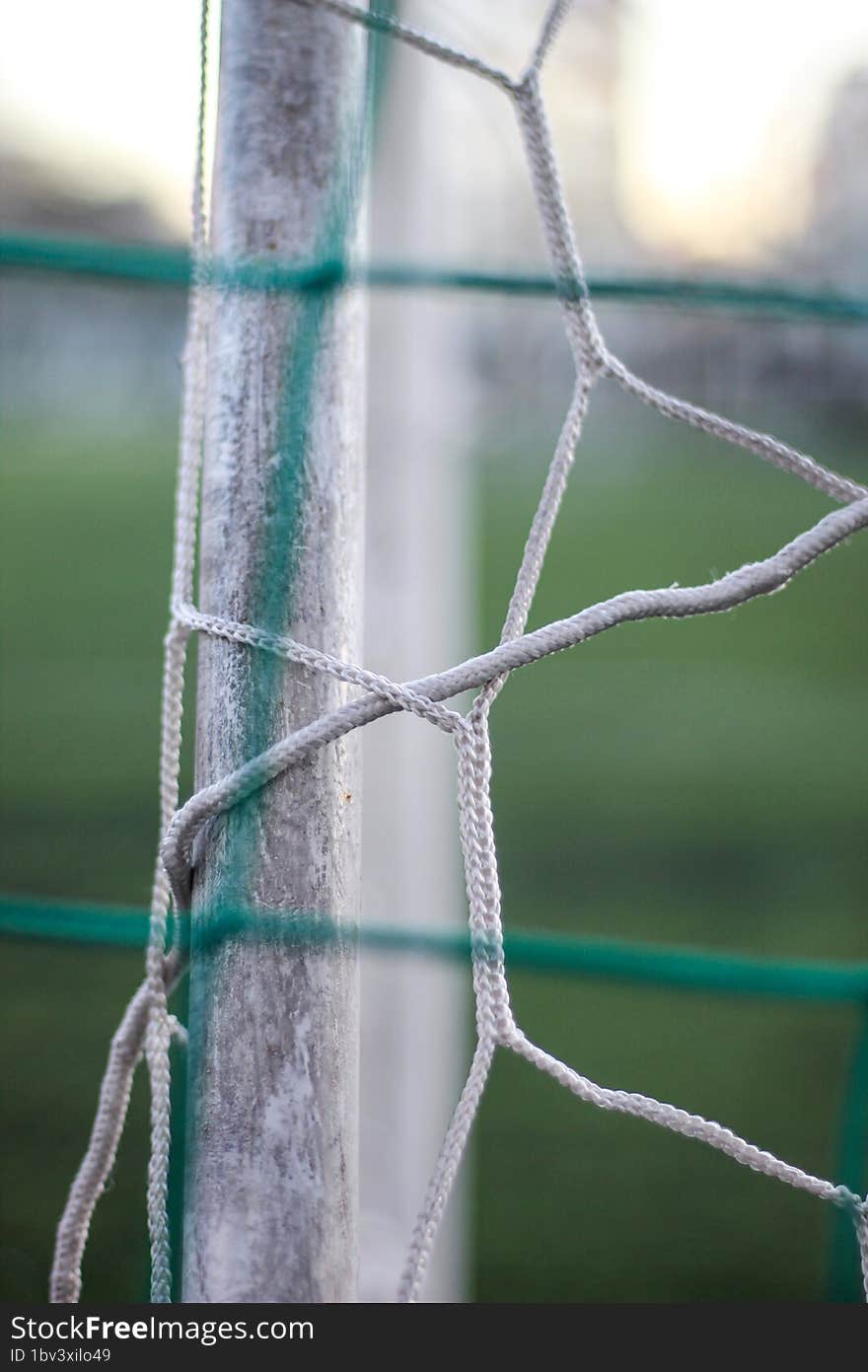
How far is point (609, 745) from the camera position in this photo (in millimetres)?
5102

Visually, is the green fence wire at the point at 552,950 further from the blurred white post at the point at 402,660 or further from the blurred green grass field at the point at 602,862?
the blurred white post at the point at 402,660

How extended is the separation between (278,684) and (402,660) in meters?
0.76

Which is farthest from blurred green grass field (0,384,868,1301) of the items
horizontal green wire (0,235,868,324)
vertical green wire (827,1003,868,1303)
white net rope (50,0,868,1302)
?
horizontal green wire (0,235,868,324)

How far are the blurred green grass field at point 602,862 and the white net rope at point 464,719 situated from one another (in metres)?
0.36

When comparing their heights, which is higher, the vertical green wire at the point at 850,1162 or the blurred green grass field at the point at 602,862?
the blurred green grass field at the point at 602,862

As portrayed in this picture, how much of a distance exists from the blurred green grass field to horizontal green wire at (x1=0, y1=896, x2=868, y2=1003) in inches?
18.3

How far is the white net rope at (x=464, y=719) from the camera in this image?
17.8 inches

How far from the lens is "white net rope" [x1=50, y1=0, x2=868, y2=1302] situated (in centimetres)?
45

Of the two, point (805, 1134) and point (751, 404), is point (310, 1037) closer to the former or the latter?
point (805, 1134)

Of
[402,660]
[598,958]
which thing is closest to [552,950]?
[598,958]

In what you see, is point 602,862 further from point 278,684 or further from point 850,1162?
point 278,684

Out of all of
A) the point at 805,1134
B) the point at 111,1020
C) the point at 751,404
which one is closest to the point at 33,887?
the point at 111,1020

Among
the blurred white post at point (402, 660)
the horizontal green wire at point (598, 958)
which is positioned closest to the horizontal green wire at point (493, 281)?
the horizontal green wire at point (598, 958)

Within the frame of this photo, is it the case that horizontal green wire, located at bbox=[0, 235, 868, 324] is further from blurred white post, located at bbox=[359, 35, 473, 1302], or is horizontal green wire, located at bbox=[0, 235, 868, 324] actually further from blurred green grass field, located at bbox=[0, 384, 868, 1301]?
blurred green grass field, located at bbox=[0, 384, 868, 1301]
